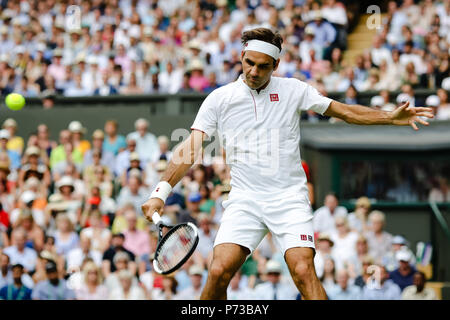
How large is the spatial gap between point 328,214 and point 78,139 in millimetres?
4634

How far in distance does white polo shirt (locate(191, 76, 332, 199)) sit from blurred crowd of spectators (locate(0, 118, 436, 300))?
4.03 m

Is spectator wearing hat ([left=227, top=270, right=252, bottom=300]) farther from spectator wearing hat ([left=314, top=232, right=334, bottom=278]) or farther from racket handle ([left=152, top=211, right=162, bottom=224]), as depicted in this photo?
racket handle ([left=152, top=211, right=162, bottom=224])

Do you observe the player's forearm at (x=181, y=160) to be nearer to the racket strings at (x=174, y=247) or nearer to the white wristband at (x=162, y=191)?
the white wristband at (x=162, y=191)

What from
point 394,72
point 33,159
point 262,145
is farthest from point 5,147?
point 262,145

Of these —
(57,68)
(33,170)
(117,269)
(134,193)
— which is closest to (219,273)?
(117,269)

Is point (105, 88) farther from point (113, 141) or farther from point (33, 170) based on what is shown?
point (33, 170)

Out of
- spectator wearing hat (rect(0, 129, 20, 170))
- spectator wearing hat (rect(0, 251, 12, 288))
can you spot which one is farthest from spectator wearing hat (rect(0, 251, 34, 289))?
spectator wearing hat (rect(0, 129, 20, 170))

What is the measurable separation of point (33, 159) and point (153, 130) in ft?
6.93

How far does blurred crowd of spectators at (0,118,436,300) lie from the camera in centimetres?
1080

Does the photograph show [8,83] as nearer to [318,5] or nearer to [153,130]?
[153,130]

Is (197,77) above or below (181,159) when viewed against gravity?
above

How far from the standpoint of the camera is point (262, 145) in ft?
20.6

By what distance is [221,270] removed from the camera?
6.06m

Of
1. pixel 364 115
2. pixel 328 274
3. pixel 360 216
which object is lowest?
pixel 328 274
